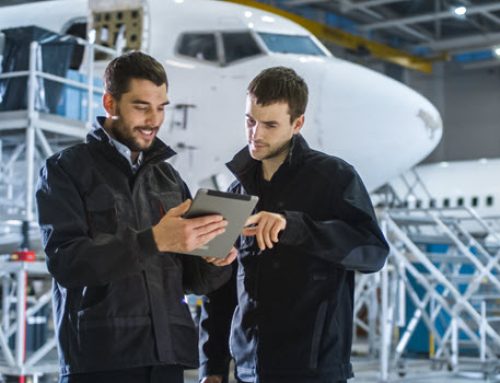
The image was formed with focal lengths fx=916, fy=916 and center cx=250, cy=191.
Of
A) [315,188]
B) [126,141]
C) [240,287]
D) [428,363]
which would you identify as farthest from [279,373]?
[428,363]

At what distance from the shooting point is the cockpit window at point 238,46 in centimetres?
1035

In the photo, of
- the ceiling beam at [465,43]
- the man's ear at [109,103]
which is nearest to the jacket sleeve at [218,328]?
the man's ear at [109,103]

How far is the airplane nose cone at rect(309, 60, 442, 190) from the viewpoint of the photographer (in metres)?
10.2

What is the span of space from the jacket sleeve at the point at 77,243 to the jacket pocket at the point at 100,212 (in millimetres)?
21

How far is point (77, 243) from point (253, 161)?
903mm

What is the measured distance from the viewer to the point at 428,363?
13.6 meters

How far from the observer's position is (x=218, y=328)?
3508mm

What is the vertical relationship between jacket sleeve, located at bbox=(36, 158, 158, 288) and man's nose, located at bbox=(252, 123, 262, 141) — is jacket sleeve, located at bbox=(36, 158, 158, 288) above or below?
below

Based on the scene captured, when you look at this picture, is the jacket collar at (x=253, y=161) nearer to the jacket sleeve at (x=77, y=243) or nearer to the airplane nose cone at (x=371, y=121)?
the jacket sleeve at (x=77, y=243)

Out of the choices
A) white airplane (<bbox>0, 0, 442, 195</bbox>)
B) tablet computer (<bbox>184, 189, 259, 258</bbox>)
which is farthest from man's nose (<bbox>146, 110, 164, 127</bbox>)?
white airplane (<bbox>0, 0, 442, 195</bbox>)

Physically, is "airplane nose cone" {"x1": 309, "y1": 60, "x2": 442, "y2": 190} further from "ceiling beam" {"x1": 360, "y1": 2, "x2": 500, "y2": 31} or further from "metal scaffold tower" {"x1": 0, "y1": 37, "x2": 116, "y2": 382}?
"ceiling beam" {"x1": 360, "y1": 2, "x2": 500, "y2": 31}

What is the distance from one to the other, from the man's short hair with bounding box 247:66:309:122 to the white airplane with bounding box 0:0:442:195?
6.50m

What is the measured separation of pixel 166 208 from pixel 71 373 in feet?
2.04

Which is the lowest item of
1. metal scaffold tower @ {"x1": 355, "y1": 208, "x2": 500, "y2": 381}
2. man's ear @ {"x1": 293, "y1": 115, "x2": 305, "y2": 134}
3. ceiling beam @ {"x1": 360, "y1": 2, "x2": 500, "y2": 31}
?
metal scaffold tower @ {"x1": 355, "y1": 208, "x2": 500, "y2": 381}
